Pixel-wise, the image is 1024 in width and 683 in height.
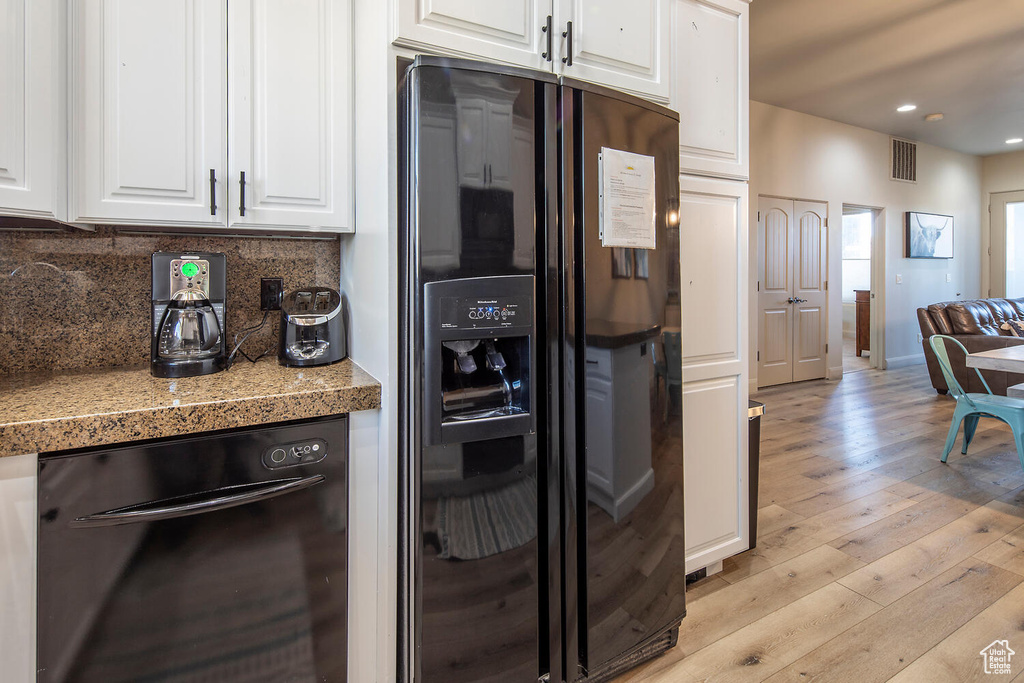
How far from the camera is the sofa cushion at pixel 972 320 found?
515 centimetres

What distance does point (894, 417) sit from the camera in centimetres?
453

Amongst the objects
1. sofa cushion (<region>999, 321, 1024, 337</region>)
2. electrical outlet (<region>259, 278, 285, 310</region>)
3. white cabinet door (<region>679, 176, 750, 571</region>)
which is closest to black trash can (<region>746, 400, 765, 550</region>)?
white cabinet door (<region>679, 176, 750, 571</region>)

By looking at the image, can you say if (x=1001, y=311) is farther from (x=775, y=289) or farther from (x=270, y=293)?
(x=270, y=293)

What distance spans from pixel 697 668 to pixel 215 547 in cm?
140

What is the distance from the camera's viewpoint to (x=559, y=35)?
1.45m

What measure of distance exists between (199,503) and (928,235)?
8.94 m

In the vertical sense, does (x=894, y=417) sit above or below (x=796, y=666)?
above

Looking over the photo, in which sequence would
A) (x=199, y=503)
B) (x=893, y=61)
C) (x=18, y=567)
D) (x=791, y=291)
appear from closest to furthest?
(x=18, y=567) < (x=199, y=503) < (x=893, y=61) < (x=791, y=291)

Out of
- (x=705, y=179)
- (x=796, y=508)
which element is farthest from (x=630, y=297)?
(x=796, y=508)

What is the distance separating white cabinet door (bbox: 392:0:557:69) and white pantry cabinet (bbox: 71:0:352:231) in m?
0.42

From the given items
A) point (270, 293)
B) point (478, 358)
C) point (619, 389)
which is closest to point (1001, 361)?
point (619, 389)

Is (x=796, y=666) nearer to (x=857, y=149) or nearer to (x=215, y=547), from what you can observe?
Answer: (x=215, y=547)

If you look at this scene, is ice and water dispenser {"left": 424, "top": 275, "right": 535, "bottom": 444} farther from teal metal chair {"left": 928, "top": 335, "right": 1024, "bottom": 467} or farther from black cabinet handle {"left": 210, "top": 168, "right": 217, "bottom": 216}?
teal metal chair {"left": 928, "top": 335, "right": 1024, "bottom": 467}

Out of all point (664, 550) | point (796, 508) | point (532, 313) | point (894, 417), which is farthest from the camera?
point (894, 417)
